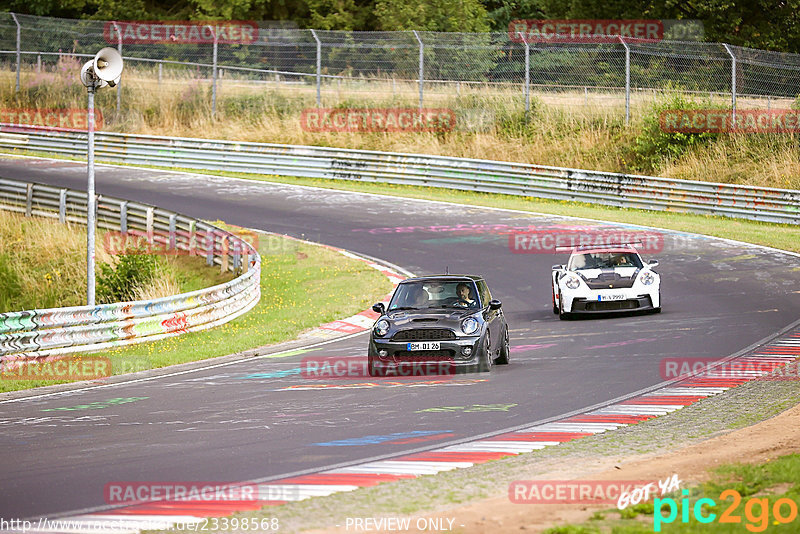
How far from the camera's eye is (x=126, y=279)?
22.6 m

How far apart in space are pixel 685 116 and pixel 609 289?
17.8 meters

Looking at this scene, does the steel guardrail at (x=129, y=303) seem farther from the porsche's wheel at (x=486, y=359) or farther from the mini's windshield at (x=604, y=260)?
the mini's windshield at (x=604, y=260)

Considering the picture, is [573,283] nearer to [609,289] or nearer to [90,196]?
[609,289]

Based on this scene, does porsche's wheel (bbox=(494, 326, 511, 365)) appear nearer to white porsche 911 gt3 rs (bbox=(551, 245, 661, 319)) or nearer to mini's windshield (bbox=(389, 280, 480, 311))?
mini's windshield (bbox=(389, 280, 480, 311))

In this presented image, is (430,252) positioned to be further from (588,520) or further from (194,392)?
(588,520)

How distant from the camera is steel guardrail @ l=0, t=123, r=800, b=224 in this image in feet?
101

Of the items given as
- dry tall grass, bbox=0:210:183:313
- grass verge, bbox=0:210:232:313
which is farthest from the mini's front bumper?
dry tall grass, bbox=0:210:183:313

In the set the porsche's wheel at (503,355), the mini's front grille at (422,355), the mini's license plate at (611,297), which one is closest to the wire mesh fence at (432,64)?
the mini's license plate at (611,297)

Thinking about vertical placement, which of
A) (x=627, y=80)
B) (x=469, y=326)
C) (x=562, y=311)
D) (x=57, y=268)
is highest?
(x=627, y=80)

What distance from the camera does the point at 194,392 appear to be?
42.6 feet

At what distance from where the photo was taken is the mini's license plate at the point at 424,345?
44.5ft

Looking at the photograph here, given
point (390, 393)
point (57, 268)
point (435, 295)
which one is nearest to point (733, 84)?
point (57, 268)

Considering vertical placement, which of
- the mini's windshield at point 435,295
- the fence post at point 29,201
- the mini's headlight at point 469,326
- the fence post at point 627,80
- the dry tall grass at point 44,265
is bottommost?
the dry tall grass at point 44,265

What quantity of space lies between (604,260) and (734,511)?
12.9 m
